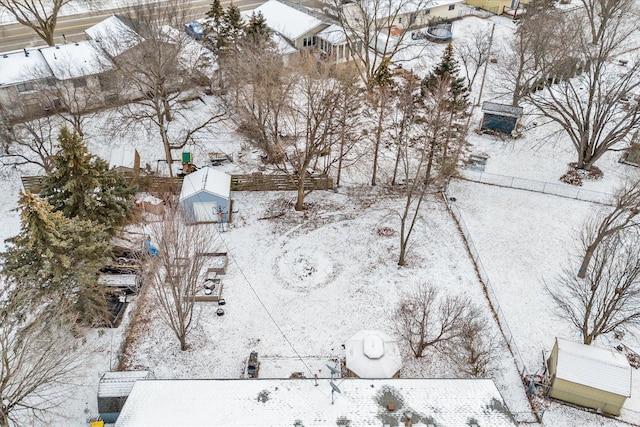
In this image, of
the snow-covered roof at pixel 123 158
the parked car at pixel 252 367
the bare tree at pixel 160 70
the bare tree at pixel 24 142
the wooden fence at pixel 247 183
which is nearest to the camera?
the parked car at pixel 252 367

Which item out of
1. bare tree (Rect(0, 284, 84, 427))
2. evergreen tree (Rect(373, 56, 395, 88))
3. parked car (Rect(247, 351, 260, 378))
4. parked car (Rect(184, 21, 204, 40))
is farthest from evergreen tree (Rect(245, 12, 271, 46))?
parked car (Rect(247, 351, 260, 378))

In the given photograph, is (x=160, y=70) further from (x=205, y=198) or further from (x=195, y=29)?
(x=195, y=29)

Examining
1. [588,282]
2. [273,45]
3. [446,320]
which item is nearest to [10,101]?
[273,45]

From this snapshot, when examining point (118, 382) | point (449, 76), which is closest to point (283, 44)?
point (449, 76)

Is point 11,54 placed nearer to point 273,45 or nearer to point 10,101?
point 10,101

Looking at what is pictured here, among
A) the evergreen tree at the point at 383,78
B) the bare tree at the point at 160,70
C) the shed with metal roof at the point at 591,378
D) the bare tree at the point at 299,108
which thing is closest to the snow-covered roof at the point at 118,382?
the bare tree at the point at 299,108

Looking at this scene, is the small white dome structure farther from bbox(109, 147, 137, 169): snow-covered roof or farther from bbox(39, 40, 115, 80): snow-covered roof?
bbox(39, 40, 115, 80): snow-covered roof

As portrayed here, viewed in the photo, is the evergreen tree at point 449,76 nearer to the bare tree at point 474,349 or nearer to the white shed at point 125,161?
the bare tree at point 474,349
